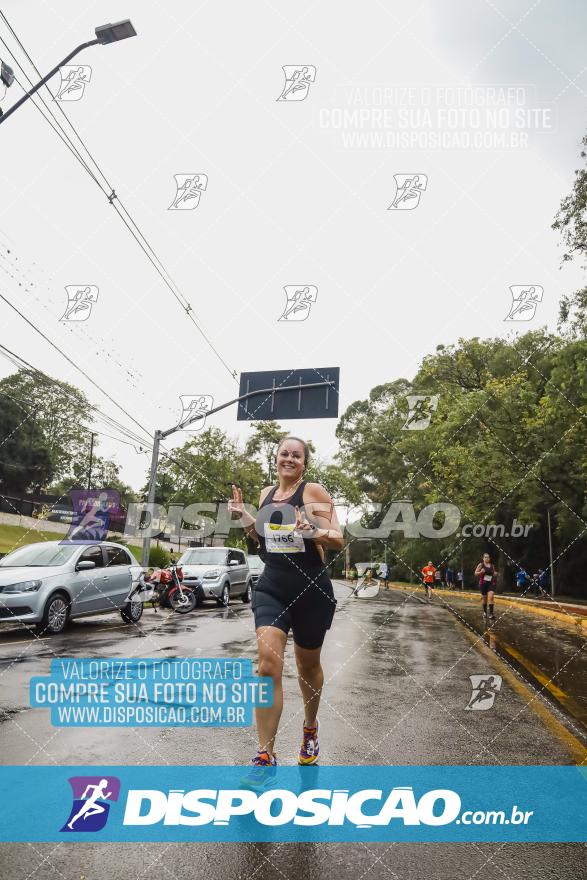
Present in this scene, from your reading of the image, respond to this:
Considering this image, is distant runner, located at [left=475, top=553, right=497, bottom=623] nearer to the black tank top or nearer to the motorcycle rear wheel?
the motorcycle rear wheel

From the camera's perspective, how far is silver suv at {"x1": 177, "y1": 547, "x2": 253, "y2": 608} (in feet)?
58.9

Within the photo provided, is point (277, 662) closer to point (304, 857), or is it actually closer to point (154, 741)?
point (304, 857)

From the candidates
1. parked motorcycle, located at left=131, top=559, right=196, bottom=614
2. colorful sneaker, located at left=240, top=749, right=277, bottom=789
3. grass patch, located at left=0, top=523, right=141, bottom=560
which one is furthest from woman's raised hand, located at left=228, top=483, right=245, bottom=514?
grass patch, located at left=0, top=523, right=141, bottom=560

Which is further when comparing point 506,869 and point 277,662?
point 277,662

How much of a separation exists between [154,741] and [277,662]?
1619 millimetres

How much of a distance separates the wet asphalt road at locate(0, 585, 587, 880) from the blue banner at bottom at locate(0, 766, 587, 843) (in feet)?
0.51

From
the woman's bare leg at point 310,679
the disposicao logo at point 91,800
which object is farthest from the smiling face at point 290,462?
the disposicao logo at point 91,800

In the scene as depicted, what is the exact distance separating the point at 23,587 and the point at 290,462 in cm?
768

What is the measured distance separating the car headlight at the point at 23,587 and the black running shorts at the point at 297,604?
7419 mm

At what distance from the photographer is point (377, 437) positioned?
Answer: 58312 mm

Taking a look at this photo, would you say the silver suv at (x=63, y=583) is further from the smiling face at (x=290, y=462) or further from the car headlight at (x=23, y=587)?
the smiling face at (x=290, y=462)

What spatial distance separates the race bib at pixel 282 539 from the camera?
3816mm

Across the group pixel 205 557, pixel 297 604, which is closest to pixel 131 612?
pixel 205 557

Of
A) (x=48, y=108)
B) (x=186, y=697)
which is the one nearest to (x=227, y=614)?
(x=186, y=697)
